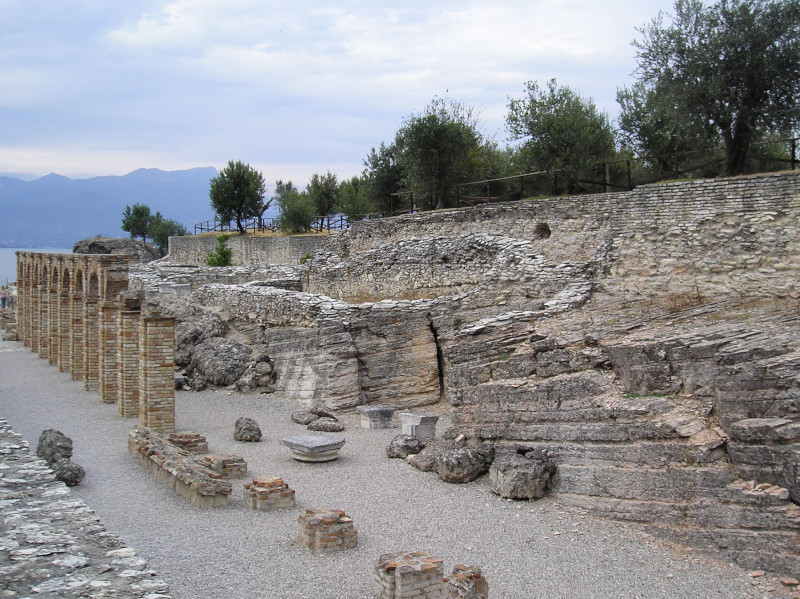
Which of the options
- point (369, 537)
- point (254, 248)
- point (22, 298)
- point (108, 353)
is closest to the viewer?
point (369, 537)

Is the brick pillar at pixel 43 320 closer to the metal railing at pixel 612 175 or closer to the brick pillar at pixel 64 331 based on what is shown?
the brick pillar at pixel 64 331

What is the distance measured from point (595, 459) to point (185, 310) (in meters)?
15.9

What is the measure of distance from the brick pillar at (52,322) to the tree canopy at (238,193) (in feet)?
107

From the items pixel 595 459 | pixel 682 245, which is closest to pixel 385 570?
Answer: pixel 595 459

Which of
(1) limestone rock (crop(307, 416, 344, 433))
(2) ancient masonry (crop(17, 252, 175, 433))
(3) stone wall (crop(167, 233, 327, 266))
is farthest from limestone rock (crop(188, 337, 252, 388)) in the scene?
(3) stone wall (crop(167, 233, 327, 266))

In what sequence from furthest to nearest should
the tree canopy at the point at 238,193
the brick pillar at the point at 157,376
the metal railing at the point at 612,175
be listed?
1. the tree canopy at the point at 238,193
2. the metal railing at the point at 612,175
3. the brick pillar at the point at 157,376

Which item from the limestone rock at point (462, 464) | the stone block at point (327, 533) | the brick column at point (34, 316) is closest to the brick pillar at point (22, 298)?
the brick column at point (34, 316)

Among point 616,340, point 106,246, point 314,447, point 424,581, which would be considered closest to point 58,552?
point 424,581

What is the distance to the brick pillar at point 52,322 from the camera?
2516cm

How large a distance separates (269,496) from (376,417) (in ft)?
18.3

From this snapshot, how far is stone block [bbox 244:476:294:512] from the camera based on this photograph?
1041 cm

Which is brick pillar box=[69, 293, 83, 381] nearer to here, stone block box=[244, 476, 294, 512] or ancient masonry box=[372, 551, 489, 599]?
stone block box=[244, 476, 294, 512]

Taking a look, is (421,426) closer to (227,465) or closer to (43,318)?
(227,465)

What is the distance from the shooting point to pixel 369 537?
31.1ft
